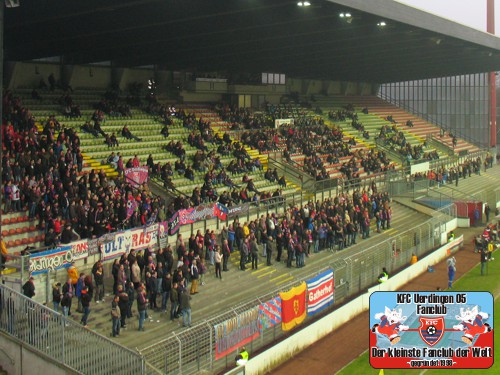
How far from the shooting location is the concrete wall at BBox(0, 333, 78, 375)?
14.8 metres

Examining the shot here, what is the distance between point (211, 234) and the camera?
23.1 meters

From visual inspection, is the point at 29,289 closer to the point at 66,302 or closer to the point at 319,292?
the point at 66,302

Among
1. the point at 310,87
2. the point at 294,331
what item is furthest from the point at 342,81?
the point at 294,331

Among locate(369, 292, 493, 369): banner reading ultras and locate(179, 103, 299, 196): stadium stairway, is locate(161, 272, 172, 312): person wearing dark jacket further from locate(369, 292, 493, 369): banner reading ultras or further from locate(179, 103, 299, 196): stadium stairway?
locate(369, 292, 493, 369): banner reading ultras

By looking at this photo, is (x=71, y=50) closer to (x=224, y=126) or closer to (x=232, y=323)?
(x=224, y=126)

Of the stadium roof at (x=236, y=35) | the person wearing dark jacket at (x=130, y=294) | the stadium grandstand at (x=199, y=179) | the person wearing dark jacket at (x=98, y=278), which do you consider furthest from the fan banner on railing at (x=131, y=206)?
the stadium roof at (x=236, y=35)

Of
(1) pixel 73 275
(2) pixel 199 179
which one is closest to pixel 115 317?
(1) pixel 73 275

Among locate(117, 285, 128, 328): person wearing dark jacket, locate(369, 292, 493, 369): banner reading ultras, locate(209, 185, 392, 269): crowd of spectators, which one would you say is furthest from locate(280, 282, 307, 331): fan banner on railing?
locate(369, 292, 493, 369): banner reading ultras

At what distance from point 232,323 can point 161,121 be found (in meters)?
20.2

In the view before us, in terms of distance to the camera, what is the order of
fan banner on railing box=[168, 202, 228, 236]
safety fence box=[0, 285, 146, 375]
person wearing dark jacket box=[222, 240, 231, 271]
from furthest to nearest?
person wearing dark jacket box=[222, 240, 231, 271] → fan banner on railing box=[168, 202, 228, 236] → safety fence box=[0, 285, 146, 375]

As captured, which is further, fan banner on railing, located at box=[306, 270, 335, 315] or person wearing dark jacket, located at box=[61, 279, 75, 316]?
fan banner on railing, located at box=[306, 270, 335, 315]

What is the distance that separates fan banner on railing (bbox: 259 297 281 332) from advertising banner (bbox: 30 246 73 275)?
525 cm

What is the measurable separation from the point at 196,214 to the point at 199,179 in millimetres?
6085

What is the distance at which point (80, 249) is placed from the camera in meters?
19.0
